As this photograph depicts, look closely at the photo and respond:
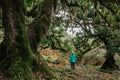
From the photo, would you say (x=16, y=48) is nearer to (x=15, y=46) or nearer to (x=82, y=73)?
(x=15, y=46)

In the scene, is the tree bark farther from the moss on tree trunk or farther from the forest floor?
the moss on tree trunk

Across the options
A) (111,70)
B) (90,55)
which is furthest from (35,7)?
(90,55)

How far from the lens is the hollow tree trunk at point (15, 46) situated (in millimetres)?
12016

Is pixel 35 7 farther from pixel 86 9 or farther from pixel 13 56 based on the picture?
pixel 13 56

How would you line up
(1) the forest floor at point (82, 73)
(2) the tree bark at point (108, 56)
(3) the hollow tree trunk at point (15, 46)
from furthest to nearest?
(2) the tree bark at point (108, 56)
(1) the forest floor at point (82, 73)
(3) the hollow tree trunk at point (15, 46)

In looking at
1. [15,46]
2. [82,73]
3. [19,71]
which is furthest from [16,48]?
[82,73]

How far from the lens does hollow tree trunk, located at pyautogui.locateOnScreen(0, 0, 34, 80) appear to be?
473 inches

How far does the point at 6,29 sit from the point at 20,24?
26.6 inches

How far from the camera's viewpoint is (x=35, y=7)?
17.8 meters

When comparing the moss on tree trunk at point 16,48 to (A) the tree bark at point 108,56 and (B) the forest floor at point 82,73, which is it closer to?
(B) the forest floor at point 82,73

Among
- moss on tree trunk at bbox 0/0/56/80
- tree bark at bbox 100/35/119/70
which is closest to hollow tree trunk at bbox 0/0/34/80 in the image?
moss on tree trunk at bbox 0/0/56/80

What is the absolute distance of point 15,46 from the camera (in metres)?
12.4

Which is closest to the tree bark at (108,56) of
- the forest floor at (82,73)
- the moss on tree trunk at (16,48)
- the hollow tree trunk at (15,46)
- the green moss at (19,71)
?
the forest floor at (82,73)

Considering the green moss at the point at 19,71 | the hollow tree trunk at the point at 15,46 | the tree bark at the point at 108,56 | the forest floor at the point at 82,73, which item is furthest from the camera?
the tree bark at the point at 108,56
